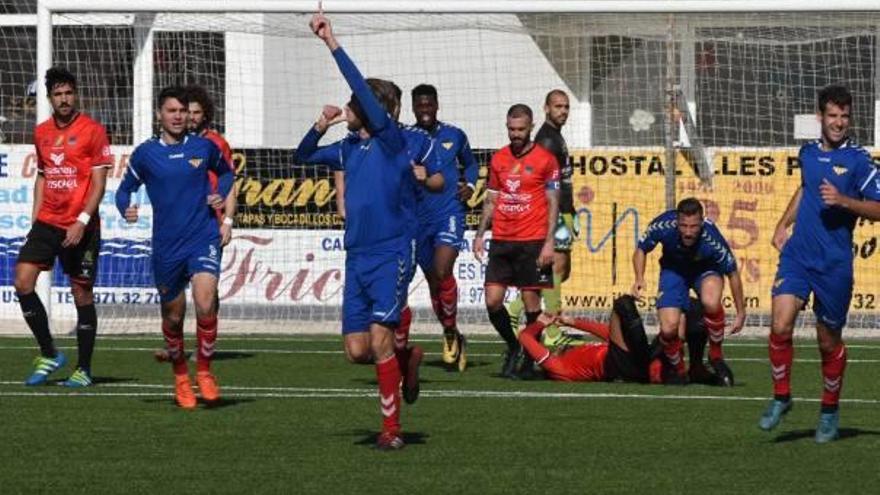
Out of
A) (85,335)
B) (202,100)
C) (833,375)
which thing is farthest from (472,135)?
(833,375)

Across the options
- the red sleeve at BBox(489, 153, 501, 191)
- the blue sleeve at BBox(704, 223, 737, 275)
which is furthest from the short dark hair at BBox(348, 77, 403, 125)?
the red sleeve at BBox(489, 153, 501, 191)

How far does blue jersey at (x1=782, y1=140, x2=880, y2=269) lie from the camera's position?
12.0 meters

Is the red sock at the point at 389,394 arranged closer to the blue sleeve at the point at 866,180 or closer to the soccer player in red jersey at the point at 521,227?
the blue sleeve at the point at 866,180

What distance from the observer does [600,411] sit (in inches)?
545

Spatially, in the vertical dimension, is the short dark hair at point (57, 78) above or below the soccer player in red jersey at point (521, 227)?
above

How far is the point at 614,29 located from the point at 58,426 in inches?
470

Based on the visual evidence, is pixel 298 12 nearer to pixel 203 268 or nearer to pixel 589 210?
pixel 589 210

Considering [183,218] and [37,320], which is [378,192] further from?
[37,320]

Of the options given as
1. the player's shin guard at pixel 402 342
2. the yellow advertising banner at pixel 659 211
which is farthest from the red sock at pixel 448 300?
the yellow advertising banner at pixel 659 211

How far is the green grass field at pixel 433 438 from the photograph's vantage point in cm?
1047

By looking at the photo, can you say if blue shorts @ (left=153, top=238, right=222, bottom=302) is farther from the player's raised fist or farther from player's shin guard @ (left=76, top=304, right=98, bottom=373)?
player's shin guard @ (left=76, top=304, right=98, bottom=373)

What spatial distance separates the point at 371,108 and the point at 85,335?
500 cm

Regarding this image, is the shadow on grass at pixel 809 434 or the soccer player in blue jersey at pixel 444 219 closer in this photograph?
the shadow on grass at pixel 809 434

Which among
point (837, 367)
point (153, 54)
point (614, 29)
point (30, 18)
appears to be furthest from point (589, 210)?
point (837, 367)
